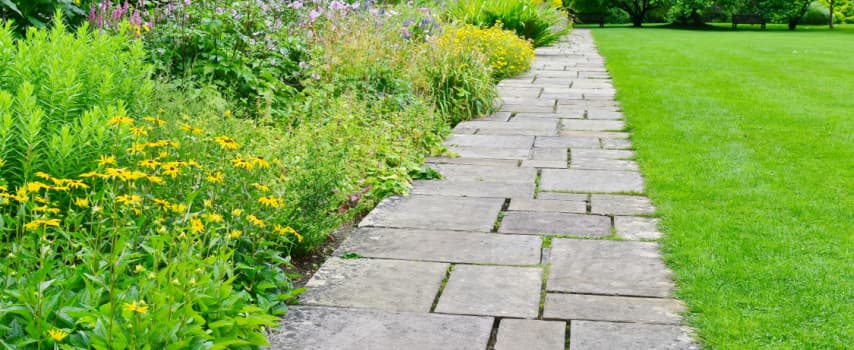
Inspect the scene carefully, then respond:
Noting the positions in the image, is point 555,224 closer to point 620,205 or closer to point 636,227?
point 636,227

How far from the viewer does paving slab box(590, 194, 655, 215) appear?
439 centimetres

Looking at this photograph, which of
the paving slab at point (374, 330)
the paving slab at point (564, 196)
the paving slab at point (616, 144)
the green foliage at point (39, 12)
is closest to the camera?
the paving slab at point (374, 330)

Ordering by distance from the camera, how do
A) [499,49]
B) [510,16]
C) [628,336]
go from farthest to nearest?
[510,16] → [499,49] → [628,336]

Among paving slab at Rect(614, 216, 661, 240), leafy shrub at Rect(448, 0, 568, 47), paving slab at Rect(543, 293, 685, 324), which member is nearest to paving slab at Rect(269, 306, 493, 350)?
paving slab at Rect(543, 293, 685, 324)

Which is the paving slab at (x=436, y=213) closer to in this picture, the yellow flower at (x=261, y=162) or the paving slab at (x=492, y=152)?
the yellow flower at (x=261, y=162)

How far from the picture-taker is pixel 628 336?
2.74m

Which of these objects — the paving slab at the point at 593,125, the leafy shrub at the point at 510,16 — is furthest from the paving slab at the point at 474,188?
the leafy shrub at the point at 510,16

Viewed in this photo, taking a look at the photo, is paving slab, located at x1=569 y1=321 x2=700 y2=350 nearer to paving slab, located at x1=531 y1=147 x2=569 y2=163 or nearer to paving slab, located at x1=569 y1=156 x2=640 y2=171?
paving slab, located at x1=569 y1=156 x2=640 y2=171

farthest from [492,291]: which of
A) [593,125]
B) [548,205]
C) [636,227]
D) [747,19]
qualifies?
[747,19]

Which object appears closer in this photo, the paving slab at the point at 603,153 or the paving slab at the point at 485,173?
the paving slab at the point at 485,173

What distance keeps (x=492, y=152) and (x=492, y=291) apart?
3003mm

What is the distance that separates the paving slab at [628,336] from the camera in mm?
2654

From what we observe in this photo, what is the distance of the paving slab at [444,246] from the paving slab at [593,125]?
11.4ft

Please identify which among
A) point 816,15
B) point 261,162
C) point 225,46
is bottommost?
point 816,15
